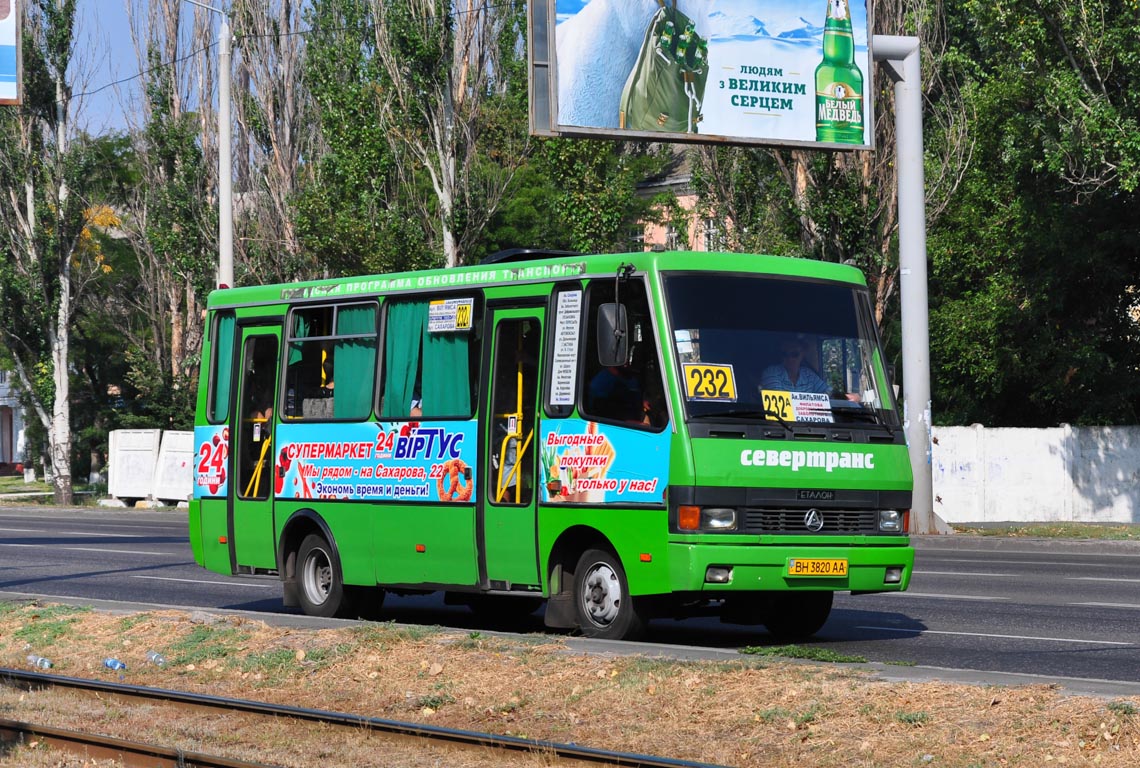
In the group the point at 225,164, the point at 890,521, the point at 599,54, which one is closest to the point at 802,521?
the point at 890,521

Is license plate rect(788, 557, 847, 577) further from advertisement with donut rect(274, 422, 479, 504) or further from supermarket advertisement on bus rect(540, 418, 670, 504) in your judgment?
advertisement with donut rect(274, 422, 479, 504)

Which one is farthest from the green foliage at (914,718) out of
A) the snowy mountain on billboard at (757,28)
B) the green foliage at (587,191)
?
the green foliage at (587,191)

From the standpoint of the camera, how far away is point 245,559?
16.5 meters

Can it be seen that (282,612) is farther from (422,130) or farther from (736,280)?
(422,130)

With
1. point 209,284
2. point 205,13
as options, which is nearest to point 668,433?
point 209,284

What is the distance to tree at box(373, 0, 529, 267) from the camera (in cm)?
3950

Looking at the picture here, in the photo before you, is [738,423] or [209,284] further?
[209,284]

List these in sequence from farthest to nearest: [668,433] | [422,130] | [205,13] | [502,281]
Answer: [205,13] < [422,130] < [502,281] < [668,433]

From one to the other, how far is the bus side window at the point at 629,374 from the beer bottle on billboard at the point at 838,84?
1631 centimetres

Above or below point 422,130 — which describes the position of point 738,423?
below

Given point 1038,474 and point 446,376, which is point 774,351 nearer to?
point 446,376

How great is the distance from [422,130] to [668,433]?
28698 millimetres

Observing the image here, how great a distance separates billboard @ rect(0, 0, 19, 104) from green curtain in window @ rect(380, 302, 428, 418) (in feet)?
19.0

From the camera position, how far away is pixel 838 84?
95.0ft
